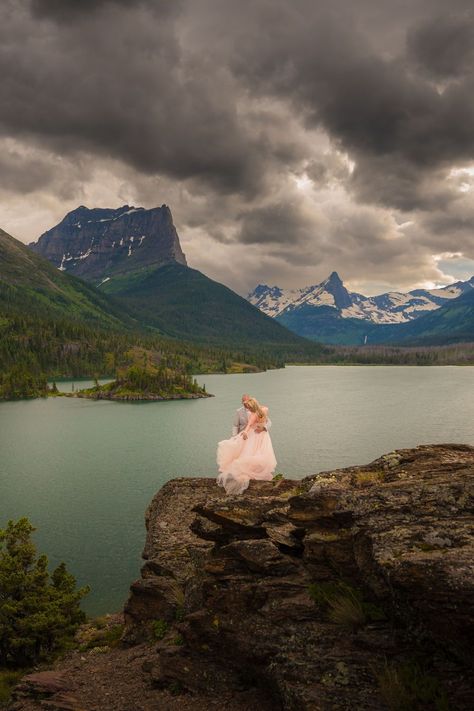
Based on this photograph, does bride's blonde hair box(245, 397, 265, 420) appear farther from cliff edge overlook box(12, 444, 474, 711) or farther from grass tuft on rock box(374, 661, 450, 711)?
grass tuft on rock box(374, 661, 450, 711)

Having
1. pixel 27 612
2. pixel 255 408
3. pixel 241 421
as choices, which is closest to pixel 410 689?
pixel 255 408

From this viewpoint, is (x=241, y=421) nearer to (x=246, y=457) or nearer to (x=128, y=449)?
(x=246, y=457)

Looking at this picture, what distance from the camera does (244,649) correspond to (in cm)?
1415

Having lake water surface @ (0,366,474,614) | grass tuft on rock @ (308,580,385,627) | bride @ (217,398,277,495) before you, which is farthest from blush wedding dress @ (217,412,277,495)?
lake water surface @ (0,366,474,614)

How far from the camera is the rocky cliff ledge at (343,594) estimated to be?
10344 mm

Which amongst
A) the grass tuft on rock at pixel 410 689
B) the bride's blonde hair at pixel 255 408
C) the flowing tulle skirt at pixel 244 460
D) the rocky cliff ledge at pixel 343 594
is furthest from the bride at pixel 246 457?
the grass tuft on rock at pixel 410 689

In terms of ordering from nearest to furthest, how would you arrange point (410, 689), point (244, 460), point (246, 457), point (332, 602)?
point (410, 689) < point (332, 602) < point (244, 460) < point (246, 457)

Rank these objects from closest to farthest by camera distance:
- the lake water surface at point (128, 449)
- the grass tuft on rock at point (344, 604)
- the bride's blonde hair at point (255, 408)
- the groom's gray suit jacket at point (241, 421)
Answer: the grass tuft on rock at point (344, 604) → the bride's blonde hair at point (255, 408) → the groom's gray suit jacket at point (241, 421) → the lake water surface at point (128, 449)

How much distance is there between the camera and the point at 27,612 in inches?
1044

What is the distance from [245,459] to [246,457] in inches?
6.1

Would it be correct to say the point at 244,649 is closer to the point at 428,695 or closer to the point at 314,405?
the point at 428,695

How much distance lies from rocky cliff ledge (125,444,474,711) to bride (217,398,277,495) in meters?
4.36

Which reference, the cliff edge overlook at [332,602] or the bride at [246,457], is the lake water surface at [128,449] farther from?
the cliff edge overlook at [332,602]

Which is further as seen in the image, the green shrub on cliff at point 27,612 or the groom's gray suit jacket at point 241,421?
the green shrub on cliff at point 27,612
